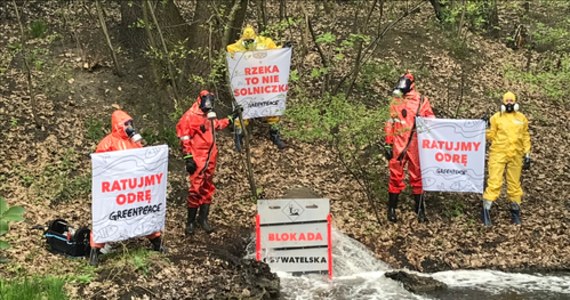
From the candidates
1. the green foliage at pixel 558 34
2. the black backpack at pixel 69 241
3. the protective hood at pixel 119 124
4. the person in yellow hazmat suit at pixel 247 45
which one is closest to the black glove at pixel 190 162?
the protective hood at pixel 119 124

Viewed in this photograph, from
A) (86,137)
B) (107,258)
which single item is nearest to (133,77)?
(86,137)

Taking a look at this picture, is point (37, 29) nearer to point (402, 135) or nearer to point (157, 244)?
point (157, 244)

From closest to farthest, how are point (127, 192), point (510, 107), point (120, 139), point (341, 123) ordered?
point (127, 192) → point (120, 139) → point (341, 123) → point (510, 107)

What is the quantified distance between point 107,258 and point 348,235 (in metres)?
3.61

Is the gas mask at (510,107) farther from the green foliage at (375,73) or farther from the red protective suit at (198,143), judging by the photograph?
the red protective suit at (198,143)

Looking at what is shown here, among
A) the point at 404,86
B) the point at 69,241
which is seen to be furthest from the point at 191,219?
the point at 404,86

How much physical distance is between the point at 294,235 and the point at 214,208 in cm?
205

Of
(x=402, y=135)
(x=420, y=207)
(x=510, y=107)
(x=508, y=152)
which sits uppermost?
(x=510, y=107)

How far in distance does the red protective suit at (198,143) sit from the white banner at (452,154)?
3205mm

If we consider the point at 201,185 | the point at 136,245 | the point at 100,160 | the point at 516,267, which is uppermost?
the point at 100,160

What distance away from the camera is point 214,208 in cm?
973

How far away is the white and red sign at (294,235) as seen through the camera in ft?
26.4

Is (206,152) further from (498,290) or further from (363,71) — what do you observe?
(363,71)

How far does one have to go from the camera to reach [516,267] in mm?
8820
